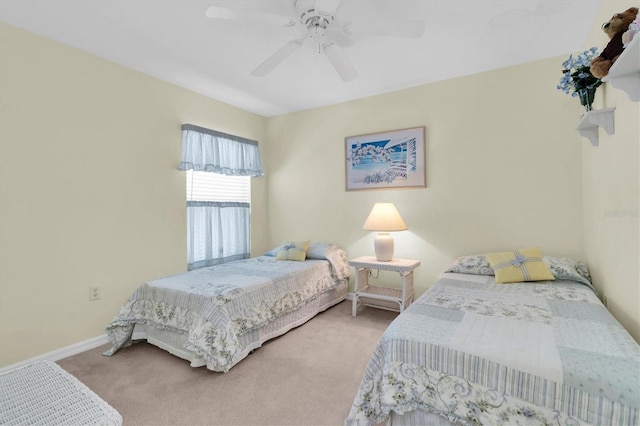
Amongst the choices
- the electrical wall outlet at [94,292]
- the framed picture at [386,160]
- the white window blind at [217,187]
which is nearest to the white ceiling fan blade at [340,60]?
the framed picture at [386,160]

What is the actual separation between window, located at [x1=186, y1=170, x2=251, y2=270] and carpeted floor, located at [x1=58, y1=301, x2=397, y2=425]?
1167 millimetres

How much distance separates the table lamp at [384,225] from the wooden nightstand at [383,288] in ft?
0.33

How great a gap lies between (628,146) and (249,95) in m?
3.28

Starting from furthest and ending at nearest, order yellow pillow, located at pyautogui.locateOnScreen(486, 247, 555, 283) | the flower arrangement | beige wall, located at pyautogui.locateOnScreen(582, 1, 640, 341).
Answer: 1. yellow pillow, located at pyautogui.locateOnScreen(486, 247, 555, 283)
2. the flower arrangement
3. beige wall, located at pyautogui.locateOnScreen(582, 1, 640, 341)

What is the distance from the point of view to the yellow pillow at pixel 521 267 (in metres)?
2.36

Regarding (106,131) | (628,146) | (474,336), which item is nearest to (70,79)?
(106,131)

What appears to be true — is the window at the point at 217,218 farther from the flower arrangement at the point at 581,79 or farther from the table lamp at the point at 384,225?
the flower arrangement at the point at 581,79

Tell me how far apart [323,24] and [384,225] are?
1.89m

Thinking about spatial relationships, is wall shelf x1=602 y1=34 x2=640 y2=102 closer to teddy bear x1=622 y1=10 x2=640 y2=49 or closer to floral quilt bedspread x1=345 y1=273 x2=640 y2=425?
teddy bear x1=622 y1=10 x2=640 y2=49

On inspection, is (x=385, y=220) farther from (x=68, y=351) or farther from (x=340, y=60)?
(x=68, y=351)

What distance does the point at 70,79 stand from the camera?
2.49 m

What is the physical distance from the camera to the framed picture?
3.34m

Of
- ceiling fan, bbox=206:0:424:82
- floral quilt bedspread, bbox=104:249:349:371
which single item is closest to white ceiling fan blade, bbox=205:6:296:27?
ceiling fan, bbox=206:0:424:82

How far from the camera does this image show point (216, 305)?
2.19 m
